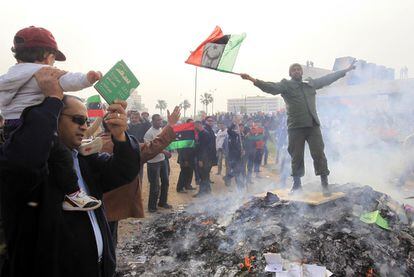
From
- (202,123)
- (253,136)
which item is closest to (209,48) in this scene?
(202,123)

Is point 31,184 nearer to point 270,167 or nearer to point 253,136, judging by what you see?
point 253,136

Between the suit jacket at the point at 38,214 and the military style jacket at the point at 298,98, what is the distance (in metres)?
4.73

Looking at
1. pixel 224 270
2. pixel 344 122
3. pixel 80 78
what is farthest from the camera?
pixel 344 122

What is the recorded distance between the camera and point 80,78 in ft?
6.50

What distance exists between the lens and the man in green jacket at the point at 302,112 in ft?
20.5

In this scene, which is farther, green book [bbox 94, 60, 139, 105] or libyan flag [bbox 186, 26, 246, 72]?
libyan flag [bbox 186, 26, 246, 72]

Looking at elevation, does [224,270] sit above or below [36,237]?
below

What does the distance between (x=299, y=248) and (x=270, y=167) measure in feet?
37.0


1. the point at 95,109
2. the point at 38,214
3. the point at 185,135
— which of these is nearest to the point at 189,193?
the point at 185,135

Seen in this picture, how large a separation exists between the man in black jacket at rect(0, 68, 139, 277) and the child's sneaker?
0.05m

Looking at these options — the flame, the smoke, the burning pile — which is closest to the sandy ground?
the smoke

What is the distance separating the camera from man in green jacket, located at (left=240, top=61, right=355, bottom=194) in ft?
20.5

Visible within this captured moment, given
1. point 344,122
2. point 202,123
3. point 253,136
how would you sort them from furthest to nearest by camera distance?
point 344,122, point 253,136, point 202,123

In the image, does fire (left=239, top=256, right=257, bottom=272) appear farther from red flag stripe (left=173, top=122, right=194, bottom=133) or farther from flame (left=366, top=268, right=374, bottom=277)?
red flag stripe (left=173, top=122, right=194, bottom=133)
